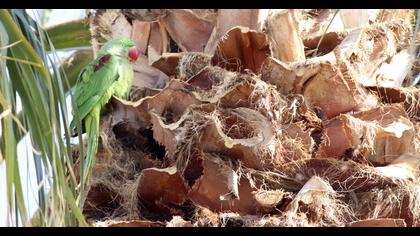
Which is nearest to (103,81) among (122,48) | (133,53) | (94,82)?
(94,82)

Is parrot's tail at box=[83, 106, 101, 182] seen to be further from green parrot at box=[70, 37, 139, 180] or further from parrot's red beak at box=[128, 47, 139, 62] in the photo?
parrot's red beak at box=[128, 47, 139, 62]

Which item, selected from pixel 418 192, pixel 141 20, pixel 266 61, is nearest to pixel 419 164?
pixel 418 192

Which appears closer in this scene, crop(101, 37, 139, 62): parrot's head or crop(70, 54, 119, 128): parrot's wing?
crop(101, 37, 139, 62): parrot's head

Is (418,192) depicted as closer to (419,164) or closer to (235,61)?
(419,164)

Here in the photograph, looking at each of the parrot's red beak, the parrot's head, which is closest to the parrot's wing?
the parrot's head

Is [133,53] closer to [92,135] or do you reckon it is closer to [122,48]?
[122,48]

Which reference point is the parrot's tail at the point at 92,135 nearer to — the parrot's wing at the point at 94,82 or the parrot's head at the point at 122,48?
the parrot's wing at the point at 94,82

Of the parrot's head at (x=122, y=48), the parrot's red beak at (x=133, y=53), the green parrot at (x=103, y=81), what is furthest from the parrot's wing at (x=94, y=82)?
the parrot's red beak at (x=133, y=53)
